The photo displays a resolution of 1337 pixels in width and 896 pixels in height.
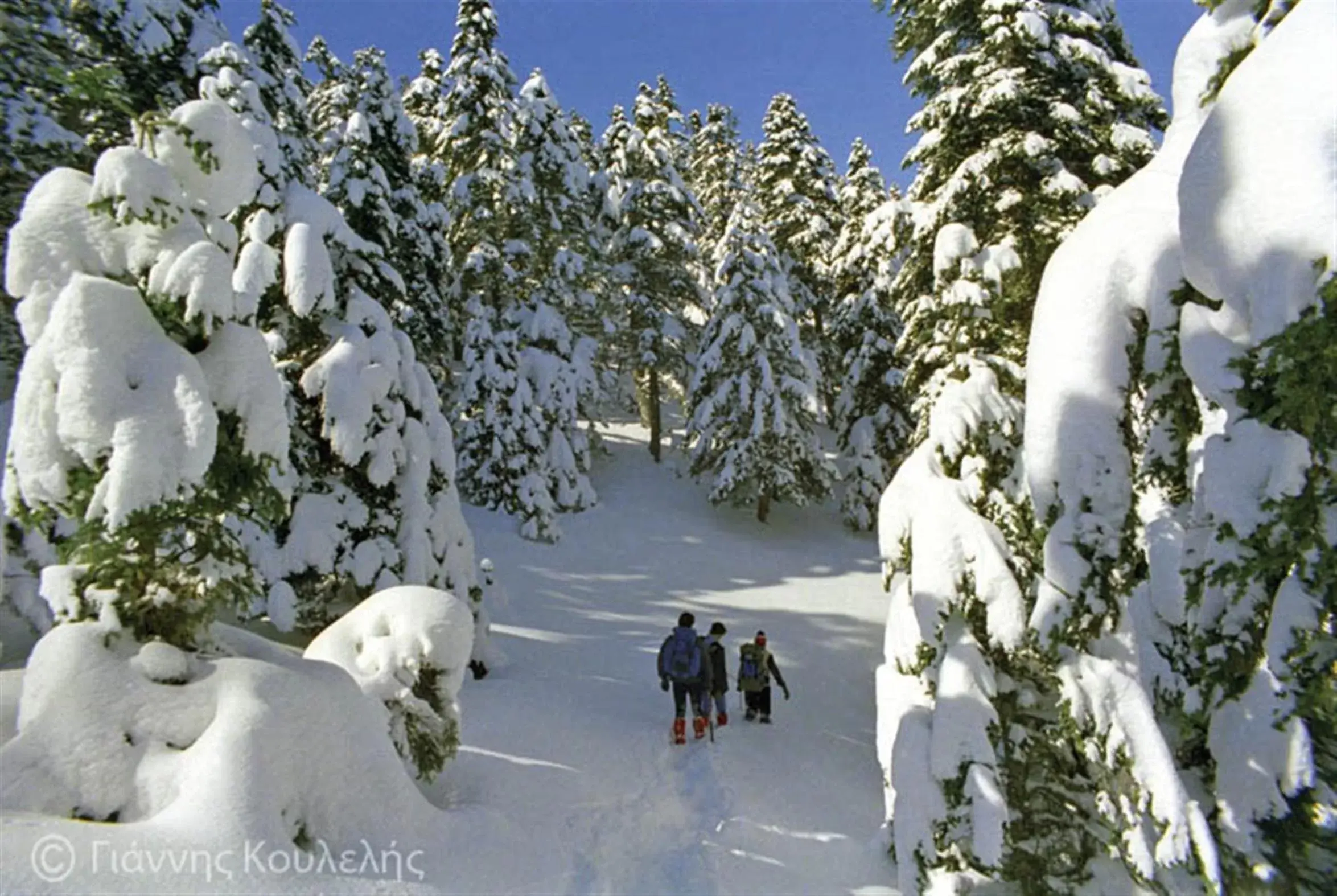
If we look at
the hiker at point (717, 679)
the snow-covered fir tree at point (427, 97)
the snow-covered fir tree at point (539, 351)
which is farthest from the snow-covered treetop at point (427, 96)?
the hiker at point (717, 679)

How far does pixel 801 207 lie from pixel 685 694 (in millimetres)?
28064

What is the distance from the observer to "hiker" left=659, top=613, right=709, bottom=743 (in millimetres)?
10898

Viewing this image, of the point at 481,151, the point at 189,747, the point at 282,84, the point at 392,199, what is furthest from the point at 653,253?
the point at 189,747

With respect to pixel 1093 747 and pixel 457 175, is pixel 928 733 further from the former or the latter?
pixel 457 175

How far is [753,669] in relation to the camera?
1203 centimetres

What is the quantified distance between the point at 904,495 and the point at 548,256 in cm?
2063

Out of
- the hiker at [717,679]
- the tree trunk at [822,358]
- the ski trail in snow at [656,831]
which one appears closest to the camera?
the ski trail in snow at [656,831]

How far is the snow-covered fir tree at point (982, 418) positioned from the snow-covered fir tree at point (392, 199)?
9242 mm

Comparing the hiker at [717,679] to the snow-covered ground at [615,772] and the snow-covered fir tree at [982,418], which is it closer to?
the snow-covered ground at [615,772]

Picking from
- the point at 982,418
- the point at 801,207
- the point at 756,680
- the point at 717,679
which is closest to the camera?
the point at 982,418

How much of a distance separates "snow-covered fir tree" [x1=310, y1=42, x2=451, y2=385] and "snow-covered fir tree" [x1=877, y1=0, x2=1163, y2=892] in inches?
364

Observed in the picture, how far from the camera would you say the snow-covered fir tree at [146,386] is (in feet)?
15.7

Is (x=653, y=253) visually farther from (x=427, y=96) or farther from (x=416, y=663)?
(x=416, y=663)

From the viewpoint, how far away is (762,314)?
83.7ft
